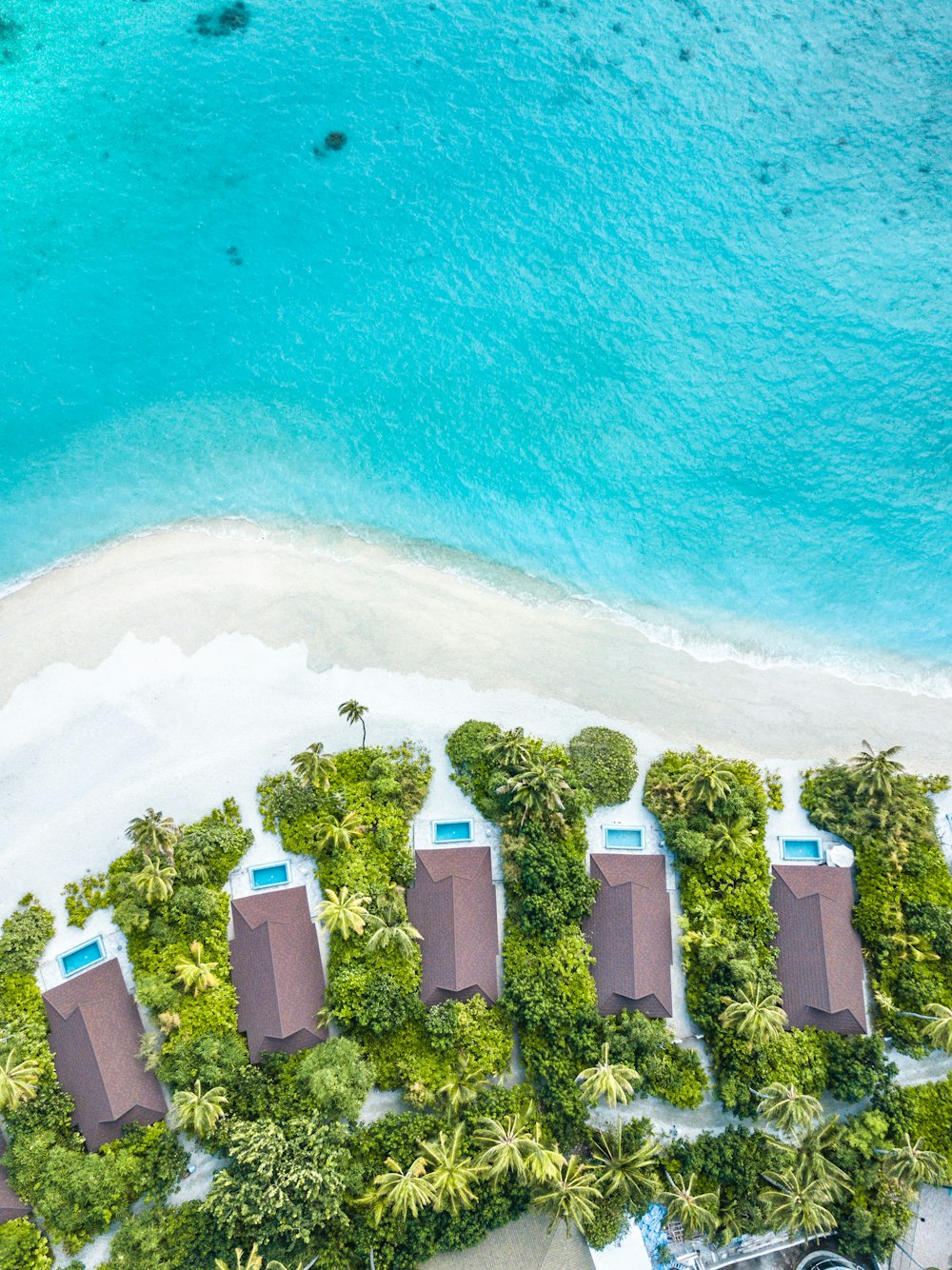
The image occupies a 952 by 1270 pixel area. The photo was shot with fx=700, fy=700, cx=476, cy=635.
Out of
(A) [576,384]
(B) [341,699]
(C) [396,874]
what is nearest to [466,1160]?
(C) [396,874]

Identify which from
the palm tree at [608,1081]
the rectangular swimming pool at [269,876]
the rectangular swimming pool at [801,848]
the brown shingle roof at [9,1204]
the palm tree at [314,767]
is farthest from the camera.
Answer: the rectangular swimming pool at [801,848]

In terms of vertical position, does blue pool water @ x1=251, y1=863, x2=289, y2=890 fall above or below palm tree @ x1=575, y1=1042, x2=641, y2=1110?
above

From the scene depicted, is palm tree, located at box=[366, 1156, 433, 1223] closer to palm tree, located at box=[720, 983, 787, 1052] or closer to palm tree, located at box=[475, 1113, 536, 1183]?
palm tree, located at box=[475, 1113, 536, 1183]

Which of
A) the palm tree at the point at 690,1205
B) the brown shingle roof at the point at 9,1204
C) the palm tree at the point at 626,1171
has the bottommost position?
the palm tree at the point at 690,1205

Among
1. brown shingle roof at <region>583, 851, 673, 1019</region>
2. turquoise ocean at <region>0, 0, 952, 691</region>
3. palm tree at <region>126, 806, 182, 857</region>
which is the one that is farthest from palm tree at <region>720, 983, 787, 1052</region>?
palm tree at <region>126, 806, 182, 857</region>

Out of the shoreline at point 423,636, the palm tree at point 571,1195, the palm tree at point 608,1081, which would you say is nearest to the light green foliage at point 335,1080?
the palm tree at point 571,1195

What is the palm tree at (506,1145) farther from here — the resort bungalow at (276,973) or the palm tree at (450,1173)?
the resort bungalow at (276,973)

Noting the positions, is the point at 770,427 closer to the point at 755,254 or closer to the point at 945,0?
the point at 755,254
